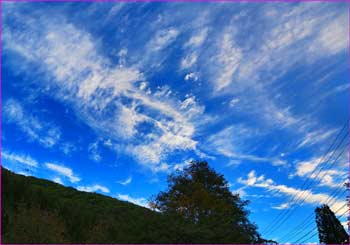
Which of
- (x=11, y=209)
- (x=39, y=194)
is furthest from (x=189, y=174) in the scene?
(x=11, y=209)

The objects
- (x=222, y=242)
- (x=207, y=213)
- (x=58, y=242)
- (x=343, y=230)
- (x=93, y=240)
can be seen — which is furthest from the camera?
(x=343, y=230)

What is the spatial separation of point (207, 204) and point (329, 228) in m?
34.5

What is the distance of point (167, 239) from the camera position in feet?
118

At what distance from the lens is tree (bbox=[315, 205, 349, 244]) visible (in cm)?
6694

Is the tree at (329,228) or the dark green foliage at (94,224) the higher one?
the tree at (329,228)

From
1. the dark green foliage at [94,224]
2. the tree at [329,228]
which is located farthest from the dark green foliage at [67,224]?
the tree at [329,228]

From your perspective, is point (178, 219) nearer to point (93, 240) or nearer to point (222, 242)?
point (222, 242)

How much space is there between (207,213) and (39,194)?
23963 mm

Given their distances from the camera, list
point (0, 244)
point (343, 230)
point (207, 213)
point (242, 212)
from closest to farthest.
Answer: point (0, 244)
point (207, 213)
point (242, 212)
point (343, 230)

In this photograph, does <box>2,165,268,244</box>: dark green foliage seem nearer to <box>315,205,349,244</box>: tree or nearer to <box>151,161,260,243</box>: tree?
<box>151,161,260,243</box>: tree

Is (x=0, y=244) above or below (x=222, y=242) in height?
below

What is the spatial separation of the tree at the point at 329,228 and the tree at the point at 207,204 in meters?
23.8

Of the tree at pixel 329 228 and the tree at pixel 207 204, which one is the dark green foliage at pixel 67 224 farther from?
the tree at pixel 329 228

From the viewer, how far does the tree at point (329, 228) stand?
66.9 metres
